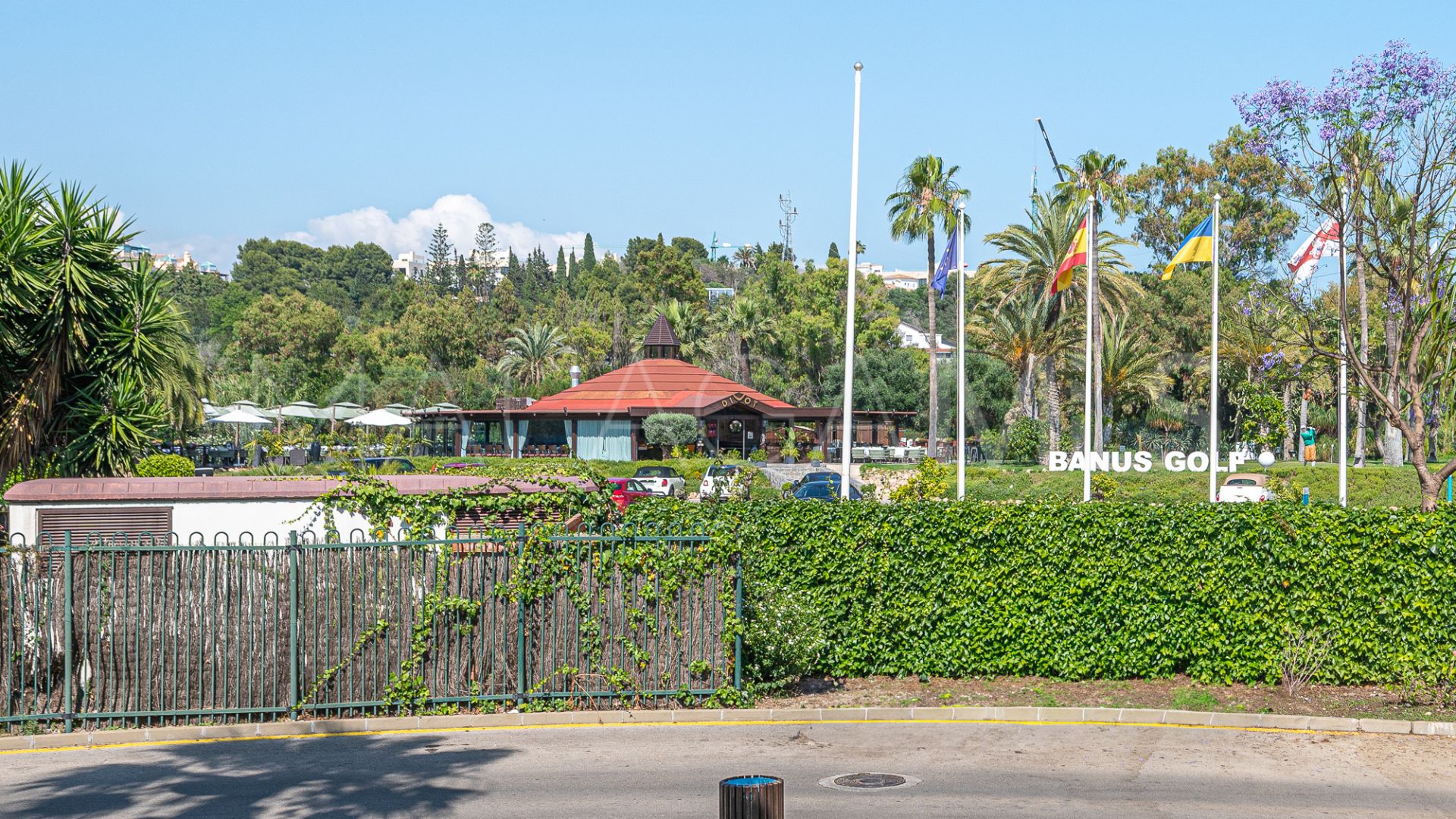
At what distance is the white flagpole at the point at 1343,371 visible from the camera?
2006 cm

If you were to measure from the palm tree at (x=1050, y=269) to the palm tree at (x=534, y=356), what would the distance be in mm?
37721

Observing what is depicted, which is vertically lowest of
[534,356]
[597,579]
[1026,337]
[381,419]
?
[597,579]

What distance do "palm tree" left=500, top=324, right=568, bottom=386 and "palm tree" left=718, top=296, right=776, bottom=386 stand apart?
12618 mm

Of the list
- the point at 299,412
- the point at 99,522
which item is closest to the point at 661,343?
the point at 299,412

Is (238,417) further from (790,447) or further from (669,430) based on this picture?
(790,447)

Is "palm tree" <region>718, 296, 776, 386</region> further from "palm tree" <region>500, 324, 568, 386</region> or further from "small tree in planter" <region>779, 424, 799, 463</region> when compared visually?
"small tree in planter" <region>779, 424, 799, 463</region>

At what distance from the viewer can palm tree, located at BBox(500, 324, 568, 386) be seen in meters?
88.5

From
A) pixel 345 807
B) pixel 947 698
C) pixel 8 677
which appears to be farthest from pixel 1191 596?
pixel 8 677

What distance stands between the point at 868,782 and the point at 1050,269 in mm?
46619

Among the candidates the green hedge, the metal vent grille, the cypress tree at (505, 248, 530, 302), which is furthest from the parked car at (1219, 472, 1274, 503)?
the cypress tree at (505, 248, 530, 302)

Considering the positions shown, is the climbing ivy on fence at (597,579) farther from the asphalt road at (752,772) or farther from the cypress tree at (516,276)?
the cypress tree at (516,276)

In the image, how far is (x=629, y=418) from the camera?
5769 cm

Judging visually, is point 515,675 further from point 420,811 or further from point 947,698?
point 947,698

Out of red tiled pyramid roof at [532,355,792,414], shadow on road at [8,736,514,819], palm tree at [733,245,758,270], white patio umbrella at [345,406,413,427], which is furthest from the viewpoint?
palm tree at [733,245,758,270]
